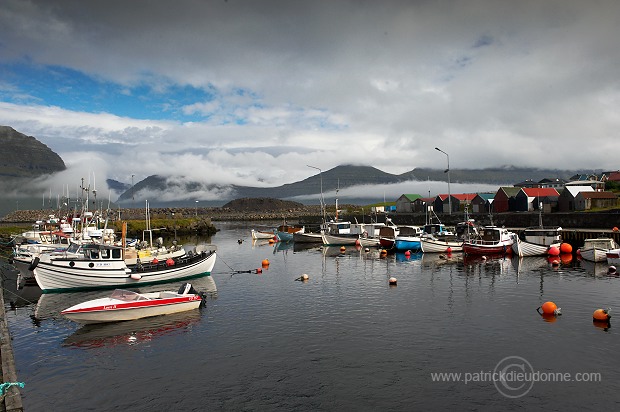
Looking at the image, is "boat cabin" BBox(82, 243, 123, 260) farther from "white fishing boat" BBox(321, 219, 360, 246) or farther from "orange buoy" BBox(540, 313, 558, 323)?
"white fishing boat" BBox(321, 219, 360, 246)

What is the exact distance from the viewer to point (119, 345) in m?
24.2

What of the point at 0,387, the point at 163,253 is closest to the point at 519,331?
the point at 0,387

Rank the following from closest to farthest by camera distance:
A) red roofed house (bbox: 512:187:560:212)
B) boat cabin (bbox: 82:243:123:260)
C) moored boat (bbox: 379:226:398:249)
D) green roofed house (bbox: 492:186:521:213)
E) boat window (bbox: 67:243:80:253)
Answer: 1. boat cabin (bbox: 82:243:123:260)
2. boat window (bbox: 67:243:80:253)
3. moored boat (bbox: 379:226:398:249)
4. red roofed house (bbox: 512:187:560:212)
5. green roofed house (bbox: 492:186:521:213)

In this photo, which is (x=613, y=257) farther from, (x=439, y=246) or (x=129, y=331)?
(x=129, y=331)

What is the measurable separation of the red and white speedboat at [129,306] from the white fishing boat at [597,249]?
4418 centimetres

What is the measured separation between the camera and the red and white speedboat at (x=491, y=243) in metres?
58.2

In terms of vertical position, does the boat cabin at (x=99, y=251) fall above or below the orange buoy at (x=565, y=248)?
above

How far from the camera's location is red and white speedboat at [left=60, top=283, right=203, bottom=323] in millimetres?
26719

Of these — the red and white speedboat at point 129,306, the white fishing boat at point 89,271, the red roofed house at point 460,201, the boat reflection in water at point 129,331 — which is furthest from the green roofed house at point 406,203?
the boat reflection in water at point 129,331

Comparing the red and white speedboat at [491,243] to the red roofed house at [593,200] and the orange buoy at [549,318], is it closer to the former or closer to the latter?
the orange buoy at [549,318]

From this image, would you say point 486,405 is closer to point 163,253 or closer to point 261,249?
point 163,253

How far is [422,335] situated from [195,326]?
44.0 ft

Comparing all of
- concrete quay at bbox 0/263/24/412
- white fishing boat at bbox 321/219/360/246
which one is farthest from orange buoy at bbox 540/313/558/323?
white fishing boat at bbox 321/219/360/246

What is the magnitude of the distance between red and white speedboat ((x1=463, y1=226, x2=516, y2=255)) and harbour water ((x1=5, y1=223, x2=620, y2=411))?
61.6ft
